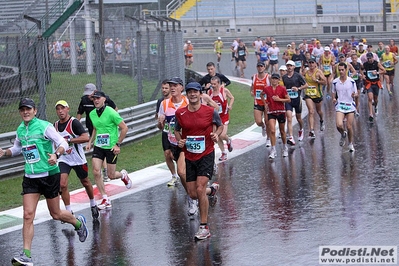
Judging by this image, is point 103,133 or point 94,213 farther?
point 103,133

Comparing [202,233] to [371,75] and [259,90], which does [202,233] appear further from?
[371,75]

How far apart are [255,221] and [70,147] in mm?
2779

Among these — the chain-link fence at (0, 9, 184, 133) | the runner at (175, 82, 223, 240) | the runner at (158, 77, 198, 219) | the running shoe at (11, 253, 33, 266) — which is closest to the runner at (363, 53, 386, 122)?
the chain-link fence at (0, 9, 184, 133)

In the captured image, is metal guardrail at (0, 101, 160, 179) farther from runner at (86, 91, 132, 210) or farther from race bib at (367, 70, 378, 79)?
race bib at (367, 70, 378, 79)

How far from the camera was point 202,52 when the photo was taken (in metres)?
53.8

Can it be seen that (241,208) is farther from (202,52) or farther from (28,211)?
(202,52)

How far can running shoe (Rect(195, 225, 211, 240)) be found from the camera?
9.84 m

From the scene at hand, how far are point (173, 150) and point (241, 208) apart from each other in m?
1.66

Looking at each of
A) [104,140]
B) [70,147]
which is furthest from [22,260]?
[104,140]

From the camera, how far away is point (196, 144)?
10195mm

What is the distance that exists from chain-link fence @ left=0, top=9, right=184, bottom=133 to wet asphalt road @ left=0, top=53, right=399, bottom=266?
3868 millimetres

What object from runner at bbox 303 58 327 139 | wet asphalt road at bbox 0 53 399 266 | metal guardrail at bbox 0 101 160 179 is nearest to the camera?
wet asphalt road at bbox 0 53 399 266

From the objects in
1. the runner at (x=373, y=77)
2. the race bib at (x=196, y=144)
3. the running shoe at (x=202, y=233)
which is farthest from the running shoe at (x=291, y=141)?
the running shoe at (x=202, y=233)

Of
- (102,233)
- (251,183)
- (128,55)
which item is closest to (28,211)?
(102,233)
